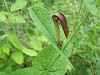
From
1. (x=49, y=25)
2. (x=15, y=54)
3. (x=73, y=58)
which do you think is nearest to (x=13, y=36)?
(x=15, y=54)

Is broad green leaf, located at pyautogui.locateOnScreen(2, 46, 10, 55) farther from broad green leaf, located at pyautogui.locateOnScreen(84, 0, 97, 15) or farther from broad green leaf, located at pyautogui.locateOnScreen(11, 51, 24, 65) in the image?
broad green leaf, located at pyautogui.locateOnScreen(84, 0, 97, 15)

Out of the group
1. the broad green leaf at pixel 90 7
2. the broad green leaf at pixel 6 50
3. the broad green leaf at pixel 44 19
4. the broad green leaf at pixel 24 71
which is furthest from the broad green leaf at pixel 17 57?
the broad green leaf at pixel 90 7

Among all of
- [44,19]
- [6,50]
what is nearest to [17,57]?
[6,50]

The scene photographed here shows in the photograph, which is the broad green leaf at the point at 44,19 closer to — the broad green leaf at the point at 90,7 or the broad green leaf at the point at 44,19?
the broad green leaf at the point at 44,19

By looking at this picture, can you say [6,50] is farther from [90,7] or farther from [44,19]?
[90,7]

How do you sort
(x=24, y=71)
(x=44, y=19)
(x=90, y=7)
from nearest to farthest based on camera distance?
(x=90, y=7) → (x=44, y=19) → (x=24, y=71)

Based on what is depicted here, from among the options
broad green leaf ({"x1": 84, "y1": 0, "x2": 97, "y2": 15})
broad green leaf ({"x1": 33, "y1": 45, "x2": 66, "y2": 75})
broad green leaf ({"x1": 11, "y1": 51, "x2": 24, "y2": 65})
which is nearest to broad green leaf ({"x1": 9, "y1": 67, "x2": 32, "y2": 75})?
broad green leaf ({"x1": 33, "y1": 45, "x2": 66, "y2": 75})

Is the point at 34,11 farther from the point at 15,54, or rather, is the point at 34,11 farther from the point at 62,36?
the point at 15,54

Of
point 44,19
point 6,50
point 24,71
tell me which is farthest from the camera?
point 6,50
